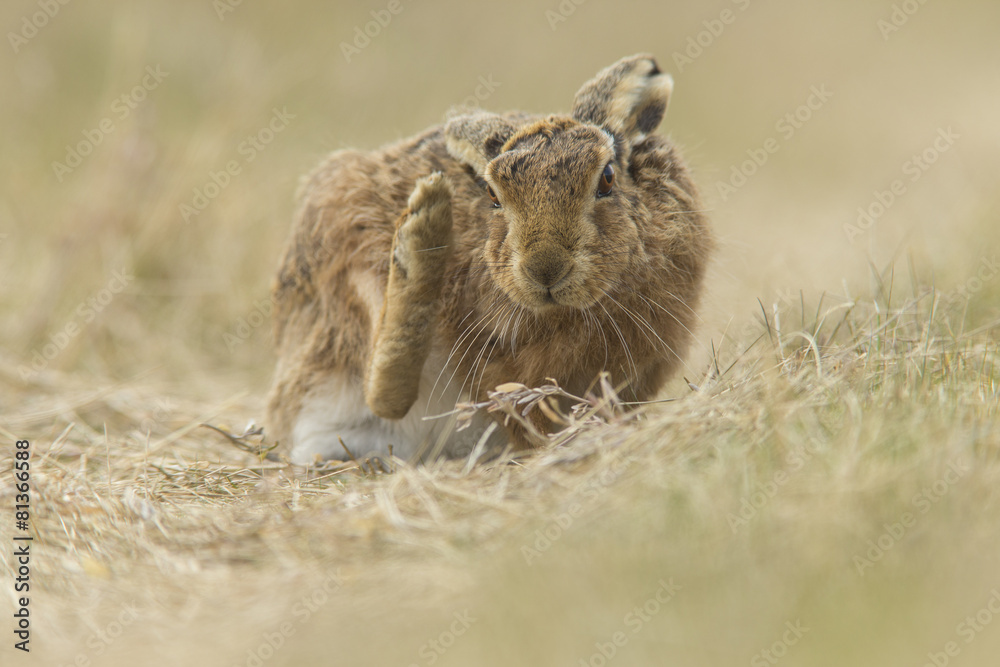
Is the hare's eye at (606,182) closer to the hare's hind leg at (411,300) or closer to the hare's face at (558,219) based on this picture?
the hare's face at (558,219)

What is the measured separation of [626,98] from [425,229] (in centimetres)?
99

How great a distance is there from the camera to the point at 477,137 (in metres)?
3.83

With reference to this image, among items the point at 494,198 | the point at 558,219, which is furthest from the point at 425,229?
the point at 558,219

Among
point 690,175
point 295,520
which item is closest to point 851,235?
point 690,175

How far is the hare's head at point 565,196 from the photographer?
3.36m

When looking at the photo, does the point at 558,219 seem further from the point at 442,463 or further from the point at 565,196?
the point at 442,463

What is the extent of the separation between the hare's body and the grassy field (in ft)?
1.12

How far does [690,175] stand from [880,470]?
5.99ft

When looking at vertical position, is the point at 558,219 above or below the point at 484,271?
above

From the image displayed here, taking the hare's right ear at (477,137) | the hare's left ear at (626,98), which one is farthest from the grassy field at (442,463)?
the hare's right ear at (477,137)

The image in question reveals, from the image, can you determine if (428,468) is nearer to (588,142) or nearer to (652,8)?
(588,142)

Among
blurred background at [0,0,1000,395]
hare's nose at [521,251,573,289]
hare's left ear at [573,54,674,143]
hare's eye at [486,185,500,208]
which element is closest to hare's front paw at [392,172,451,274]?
hare's eye at [486,185,500,208]

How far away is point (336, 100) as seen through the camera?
896 centimetres

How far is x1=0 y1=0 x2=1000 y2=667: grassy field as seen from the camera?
2531 mm
